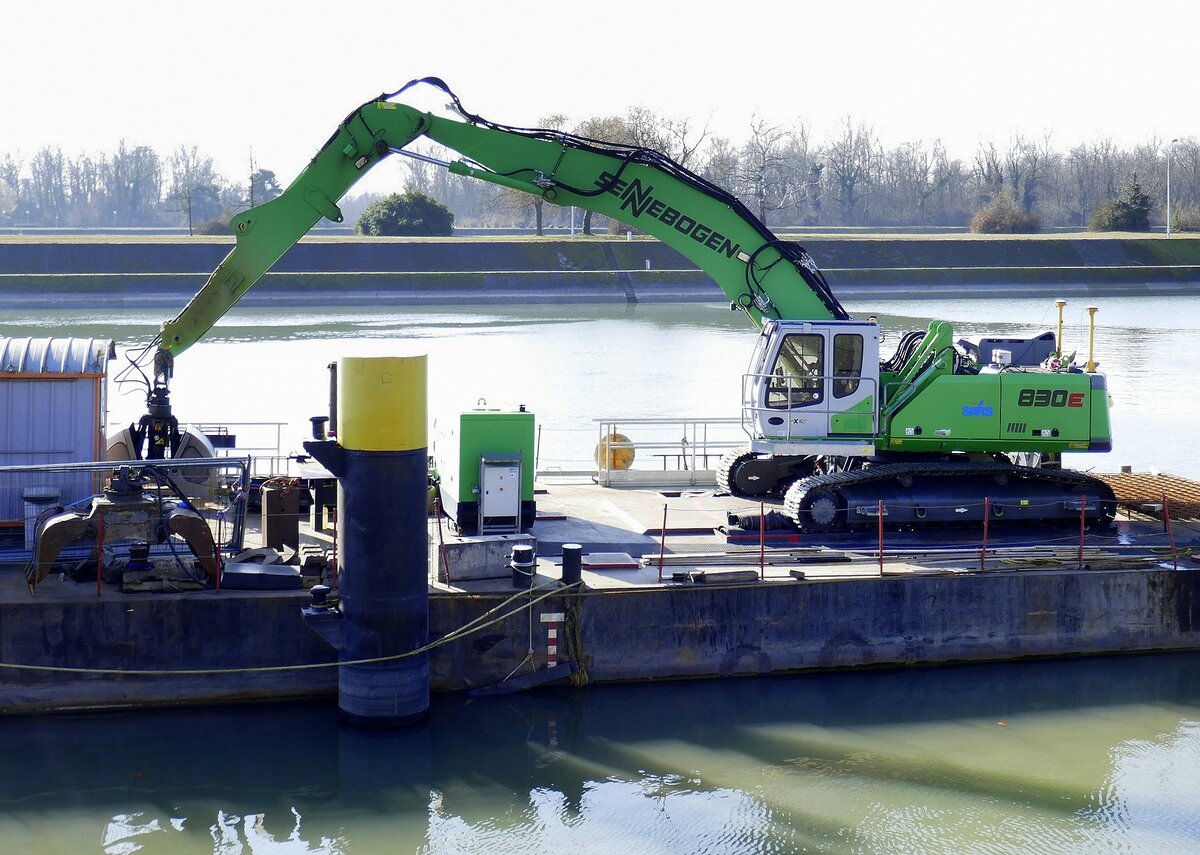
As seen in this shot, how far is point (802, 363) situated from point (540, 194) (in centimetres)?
428

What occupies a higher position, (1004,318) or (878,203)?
(878,203)

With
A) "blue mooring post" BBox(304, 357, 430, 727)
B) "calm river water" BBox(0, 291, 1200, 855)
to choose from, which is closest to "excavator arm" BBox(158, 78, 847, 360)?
"blue mooring post" BBox(304, 357, 430, 727)

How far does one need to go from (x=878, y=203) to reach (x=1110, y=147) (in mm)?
33781

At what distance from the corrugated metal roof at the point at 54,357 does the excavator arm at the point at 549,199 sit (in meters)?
1.64

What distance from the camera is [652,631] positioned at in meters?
15.3

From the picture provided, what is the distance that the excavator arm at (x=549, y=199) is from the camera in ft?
58.5

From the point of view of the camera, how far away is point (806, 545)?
1767cm

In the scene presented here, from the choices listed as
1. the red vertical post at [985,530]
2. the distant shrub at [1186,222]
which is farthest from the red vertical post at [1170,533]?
the distant shrub at [1186,222]

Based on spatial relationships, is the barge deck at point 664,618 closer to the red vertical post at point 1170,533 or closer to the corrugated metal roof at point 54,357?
the red vertical post at point 1170,533

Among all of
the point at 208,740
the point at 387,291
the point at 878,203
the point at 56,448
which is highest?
the point at 878,203

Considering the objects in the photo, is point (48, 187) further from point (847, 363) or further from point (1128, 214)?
point (847, 363)

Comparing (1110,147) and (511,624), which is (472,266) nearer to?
(511,624)

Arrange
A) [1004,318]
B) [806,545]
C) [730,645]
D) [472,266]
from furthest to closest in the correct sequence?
[472,266], [1004,318], [806,545], [730,645]

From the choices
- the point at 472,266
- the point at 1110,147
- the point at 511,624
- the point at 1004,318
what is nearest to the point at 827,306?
the point at 511,624
